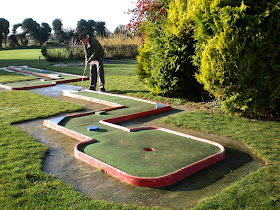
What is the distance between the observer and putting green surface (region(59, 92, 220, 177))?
422 centimetres

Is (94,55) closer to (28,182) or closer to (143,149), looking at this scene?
(143,149)

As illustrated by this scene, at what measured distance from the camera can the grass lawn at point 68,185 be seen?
133 inches

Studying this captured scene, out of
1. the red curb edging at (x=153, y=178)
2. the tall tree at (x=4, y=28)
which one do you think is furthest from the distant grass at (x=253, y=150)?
the tall tree at (x=4, y=28)

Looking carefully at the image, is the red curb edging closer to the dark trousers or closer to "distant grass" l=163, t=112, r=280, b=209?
"distant grass" l=163, t=112, r=280, b=209

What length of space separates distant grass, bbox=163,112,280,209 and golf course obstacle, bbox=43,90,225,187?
2.31 ft

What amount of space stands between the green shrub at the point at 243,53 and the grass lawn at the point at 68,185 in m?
0.55

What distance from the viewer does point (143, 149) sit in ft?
16.2

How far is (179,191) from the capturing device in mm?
3723

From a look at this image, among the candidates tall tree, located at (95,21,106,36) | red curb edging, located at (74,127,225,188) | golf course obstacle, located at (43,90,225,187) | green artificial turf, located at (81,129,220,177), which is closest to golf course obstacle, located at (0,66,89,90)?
golf course obstacle, located at (43,90,225,187)

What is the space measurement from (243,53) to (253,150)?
2.51 metres

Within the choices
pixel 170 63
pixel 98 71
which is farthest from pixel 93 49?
pixel 170 63

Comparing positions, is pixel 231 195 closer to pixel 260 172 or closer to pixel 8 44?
pixel 260 172

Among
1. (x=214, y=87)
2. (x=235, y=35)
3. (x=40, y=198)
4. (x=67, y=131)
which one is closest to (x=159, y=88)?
(x=214, y=87)

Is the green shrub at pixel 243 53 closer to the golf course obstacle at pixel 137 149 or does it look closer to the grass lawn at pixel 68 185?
the grass lawn at pixel 68 185
